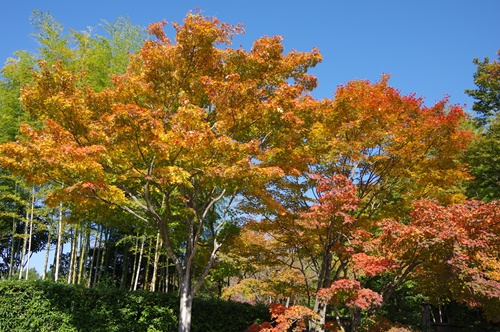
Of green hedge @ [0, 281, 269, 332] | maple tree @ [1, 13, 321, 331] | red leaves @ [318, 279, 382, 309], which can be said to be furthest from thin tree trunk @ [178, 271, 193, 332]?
red leaves @ [318, 279, 382, 309]

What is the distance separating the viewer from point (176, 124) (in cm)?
583

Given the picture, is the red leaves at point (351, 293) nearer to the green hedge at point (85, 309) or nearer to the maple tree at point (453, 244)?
the maple tree at point (453, 244)

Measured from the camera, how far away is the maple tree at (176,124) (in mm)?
5641

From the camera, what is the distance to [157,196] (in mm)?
8047

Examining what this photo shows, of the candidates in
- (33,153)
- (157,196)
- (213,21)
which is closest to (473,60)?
(213,21)

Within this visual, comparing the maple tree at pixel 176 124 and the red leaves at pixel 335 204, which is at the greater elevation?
the maple tree at pixel 176 124

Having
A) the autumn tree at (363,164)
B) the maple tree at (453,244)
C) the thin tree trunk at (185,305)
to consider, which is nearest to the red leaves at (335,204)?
the autumn tree at (363,164)

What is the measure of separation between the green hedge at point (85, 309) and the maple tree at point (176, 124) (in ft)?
5.52

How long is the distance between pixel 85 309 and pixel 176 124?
4694 mm

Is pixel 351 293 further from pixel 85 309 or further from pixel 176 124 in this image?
pixel 85 309

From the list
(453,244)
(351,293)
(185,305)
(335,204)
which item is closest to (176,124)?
(335,204)

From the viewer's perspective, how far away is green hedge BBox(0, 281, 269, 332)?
7324 millimetres

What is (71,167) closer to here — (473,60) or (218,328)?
(218,328)

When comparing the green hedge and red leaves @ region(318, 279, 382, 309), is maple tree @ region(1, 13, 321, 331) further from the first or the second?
red leaves @ region(318, 279, 382, 309)
